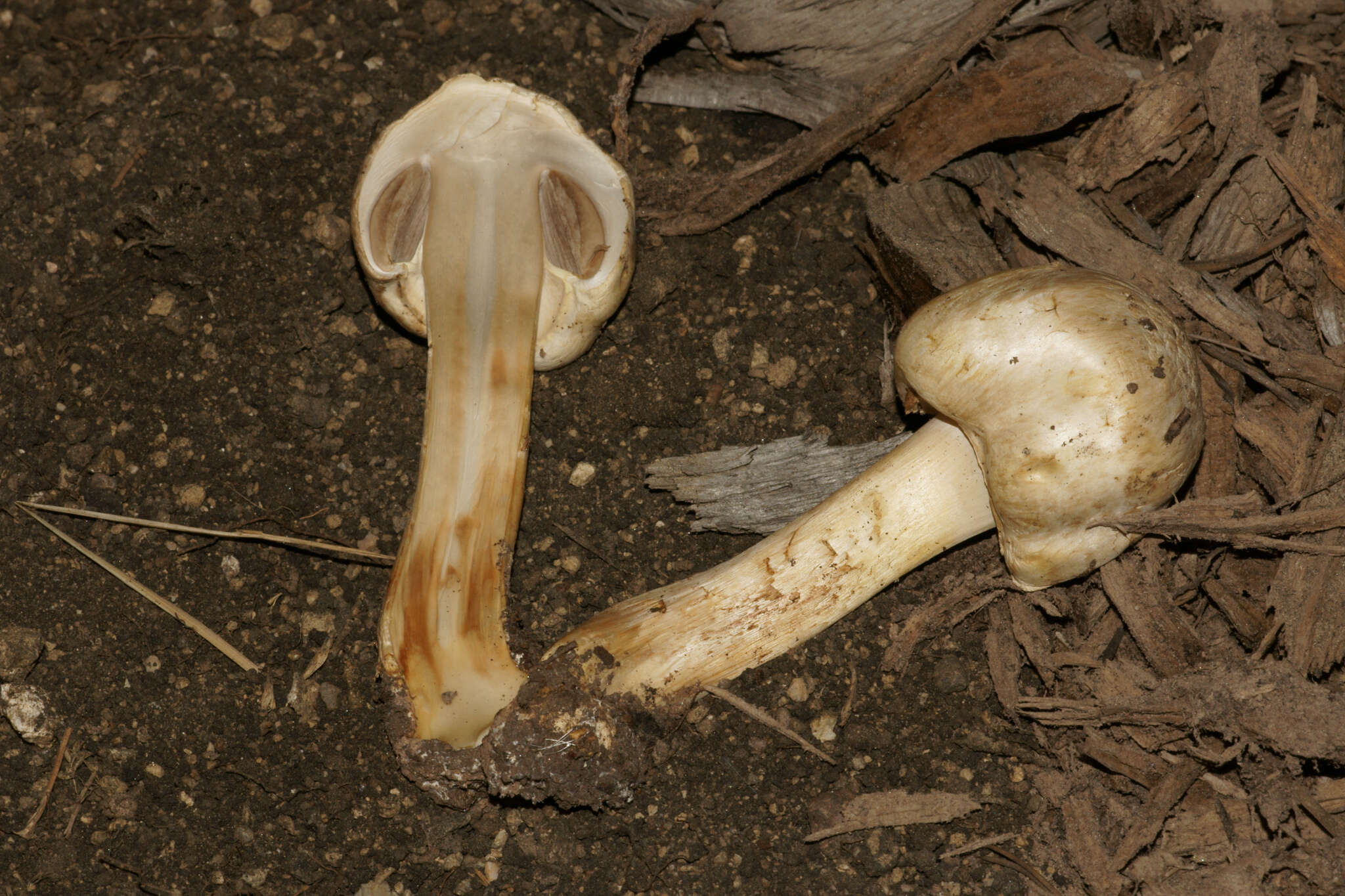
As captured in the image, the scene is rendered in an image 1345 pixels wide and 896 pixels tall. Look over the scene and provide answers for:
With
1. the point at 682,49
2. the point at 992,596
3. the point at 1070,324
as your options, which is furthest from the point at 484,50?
the point at 992,596

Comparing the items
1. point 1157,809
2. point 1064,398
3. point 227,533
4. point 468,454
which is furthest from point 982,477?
point 227,533

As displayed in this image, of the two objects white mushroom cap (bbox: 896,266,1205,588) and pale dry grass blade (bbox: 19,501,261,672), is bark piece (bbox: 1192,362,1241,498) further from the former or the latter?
pale dry grass blade (bbox: 19,501,261,672)

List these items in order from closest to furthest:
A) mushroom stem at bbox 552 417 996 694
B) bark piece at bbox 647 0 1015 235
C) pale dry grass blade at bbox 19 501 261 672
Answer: mushroom stem at bbox 552 417 996 694, pale dry grass blade at bbox 19 501 261 672, bark piece at bbox 647 0 1015 235

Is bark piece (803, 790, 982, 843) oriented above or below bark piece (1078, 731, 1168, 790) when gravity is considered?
below

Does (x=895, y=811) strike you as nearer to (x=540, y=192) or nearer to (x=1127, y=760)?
(x=1127, y=760)

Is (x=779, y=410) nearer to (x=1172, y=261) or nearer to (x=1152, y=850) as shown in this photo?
(x=1172, y=261)

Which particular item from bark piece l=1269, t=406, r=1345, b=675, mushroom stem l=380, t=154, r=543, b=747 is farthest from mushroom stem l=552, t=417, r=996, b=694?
bark piece l=1269, t=406, r=1345, b=675
